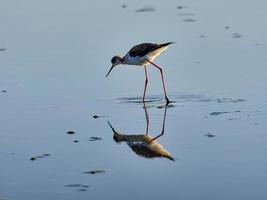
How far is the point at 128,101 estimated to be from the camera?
33.6 ft

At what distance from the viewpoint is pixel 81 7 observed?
15.7 m

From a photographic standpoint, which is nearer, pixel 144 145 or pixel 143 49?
pixel 144 145

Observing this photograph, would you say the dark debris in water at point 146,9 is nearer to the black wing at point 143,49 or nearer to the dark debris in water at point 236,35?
the dark debris in water at point 236,35

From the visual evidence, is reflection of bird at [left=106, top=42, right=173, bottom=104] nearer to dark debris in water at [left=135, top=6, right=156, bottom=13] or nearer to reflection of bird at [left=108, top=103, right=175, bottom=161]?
reflection of bird at [left=108, top=103, right=175, bottom=161]

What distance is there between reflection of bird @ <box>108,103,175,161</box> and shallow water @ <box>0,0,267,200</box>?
6 cm

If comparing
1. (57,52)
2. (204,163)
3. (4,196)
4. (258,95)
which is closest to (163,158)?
(204,163)

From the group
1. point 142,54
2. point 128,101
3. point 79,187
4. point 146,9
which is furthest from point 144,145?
point 146,9

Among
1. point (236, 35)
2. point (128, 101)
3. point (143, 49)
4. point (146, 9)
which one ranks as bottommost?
point (146, 9)

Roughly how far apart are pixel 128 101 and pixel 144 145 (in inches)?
79.1

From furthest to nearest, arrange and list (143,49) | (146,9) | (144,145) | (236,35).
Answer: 1. (146,9)
2. (236,35)
3. (143,49)
4. (144,145)

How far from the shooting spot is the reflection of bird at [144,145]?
7923mm

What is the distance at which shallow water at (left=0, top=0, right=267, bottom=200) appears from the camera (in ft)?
23.2

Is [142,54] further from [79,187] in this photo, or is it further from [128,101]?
[79,187]

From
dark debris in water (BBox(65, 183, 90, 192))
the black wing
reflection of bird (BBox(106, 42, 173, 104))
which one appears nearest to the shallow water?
dark debris in water (BBox(65, 183, 90, 192))
